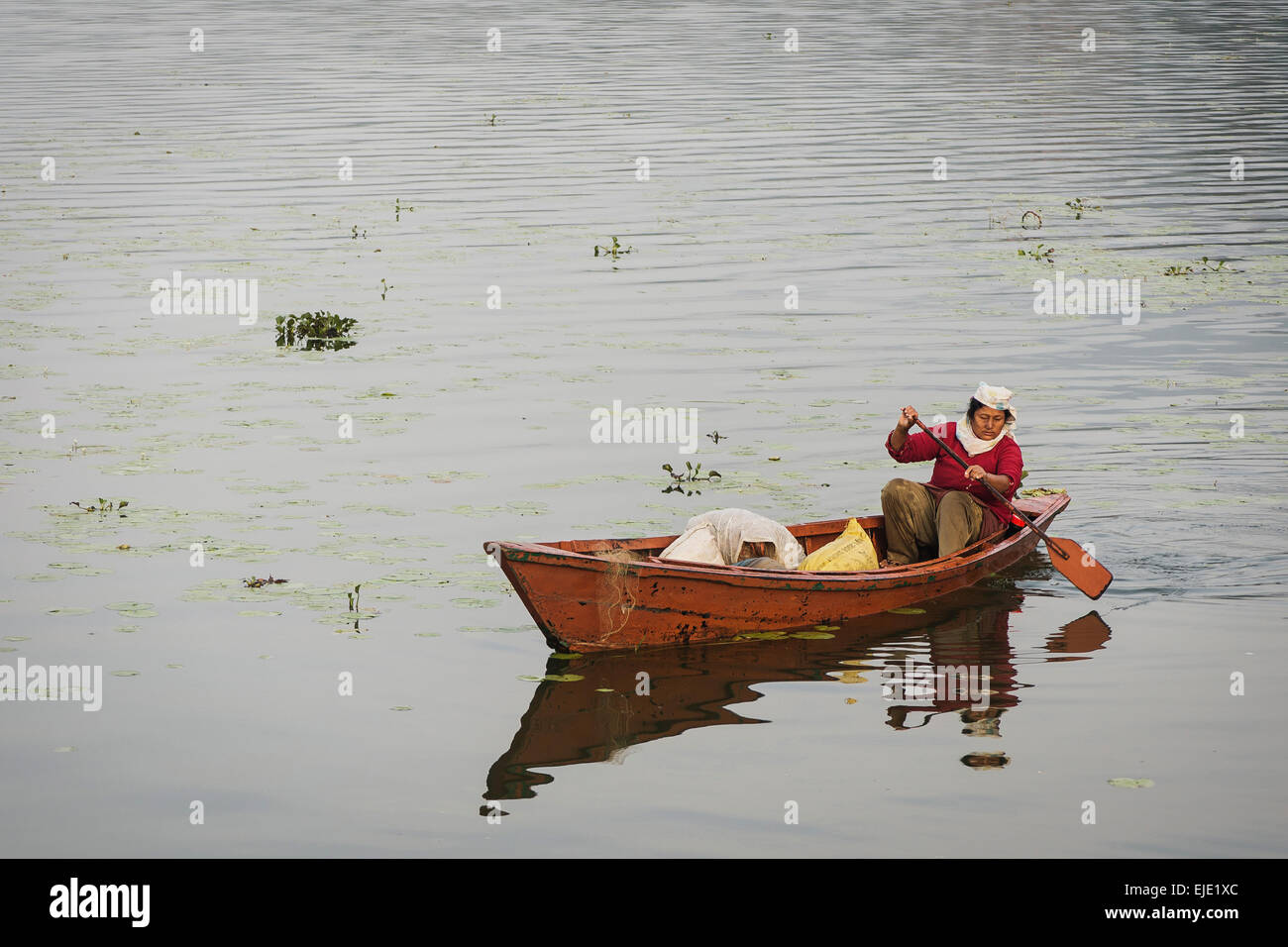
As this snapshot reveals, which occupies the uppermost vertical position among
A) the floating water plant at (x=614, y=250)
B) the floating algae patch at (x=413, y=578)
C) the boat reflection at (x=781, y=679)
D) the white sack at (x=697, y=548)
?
the floating water plant at (x=614, y=250)

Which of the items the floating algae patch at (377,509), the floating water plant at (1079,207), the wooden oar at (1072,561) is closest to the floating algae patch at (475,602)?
the floating algae patch at (377,509)

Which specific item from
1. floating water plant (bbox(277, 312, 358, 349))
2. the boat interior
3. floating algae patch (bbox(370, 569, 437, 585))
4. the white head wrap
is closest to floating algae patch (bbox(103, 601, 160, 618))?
floating algae patch (bbox(370, 569, 437, 585))

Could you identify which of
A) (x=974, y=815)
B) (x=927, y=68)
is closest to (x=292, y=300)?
(x=974, y=815)

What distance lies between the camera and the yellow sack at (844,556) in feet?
38.5

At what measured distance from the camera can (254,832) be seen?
829 cm

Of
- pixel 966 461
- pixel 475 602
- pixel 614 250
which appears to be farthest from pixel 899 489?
pixel 614 250

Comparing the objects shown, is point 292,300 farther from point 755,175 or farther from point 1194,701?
point 1194,701

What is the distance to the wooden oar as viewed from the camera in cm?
1186

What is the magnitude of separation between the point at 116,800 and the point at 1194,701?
603cm

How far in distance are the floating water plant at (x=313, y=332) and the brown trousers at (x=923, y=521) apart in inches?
349

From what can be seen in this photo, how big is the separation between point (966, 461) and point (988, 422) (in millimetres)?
378

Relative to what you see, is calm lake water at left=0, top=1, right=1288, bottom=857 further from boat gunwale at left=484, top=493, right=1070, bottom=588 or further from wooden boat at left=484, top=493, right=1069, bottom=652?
boat gunwale at left=484, top=493, right=1070, bottom=588

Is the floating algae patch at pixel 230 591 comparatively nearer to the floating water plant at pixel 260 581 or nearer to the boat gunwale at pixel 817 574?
the floating water plant at pixel 260 581

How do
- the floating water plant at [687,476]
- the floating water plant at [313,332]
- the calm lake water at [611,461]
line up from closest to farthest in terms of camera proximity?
1. the calm lake water at [611,461]
2. the floating water plant at [687,476]
3. the floating water plant at [313,332]
